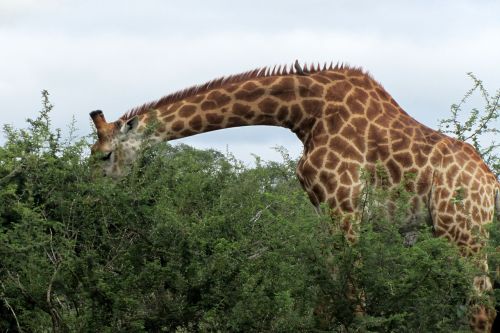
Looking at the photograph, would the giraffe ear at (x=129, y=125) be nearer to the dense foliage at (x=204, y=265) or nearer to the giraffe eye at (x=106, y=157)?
the giraffe eye at (x=106, y=157)

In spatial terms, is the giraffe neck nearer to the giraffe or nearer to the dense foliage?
the giraffe

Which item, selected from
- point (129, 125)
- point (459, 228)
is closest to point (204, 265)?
point (129, 125)

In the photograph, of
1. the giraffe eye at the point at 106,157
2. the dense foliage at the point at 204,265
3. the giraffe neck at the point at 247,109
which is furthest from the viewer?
the giraffe eye at the point at 106,157

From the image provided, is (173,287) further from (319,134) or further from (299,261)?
(319,134)

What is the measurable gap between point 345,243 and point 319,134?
6.46 ft

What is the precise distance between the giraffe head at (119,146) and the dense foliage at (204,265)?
98 cm

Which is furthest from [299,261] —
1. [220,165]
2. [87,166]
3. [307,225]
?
[87,166]

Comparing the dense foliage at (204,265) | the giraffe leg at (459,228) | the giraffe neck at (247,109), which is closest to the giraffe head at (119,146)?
the giraffe neck at (247,109)

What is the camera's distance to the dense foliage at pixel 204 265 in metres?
7.21

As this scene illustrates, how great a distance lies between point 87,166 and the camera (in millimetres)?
8234

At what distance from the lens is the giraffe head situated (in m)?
9.36

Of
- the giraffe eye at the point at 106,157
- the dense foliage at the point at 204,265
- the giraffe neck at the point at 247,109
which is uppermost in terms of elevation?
the giraffe neck at the point at 247,109

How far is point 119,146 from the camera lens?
939cm

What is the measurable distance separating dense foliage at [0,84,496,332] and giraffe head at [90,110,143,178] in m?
0.98
